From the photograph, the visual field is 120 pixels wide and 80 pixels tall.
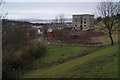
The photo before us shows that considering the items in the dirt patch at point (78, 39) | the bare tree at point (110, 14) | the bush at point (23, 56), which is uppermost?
the bare tree at point (110, 14)

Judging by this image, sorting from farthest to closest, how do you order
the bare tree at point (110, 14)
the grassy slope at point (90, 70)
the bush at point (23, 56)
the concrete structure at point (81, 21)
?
the concrete structure at point (81, 21)
the bare tree at point (110, 14)
the bush at point (23, 56)
the grassy slope at point (90, 70)

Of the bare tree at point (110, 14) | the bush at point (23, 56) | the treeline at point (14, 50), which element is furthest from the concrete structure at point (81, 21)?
the treeline at point (14, 50)

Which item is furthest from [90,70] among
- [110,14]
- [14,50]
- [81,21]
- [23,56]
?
[81,21]

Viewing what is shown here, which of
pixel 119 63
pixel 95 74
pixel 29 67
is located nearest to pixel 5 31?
pixel 29 67

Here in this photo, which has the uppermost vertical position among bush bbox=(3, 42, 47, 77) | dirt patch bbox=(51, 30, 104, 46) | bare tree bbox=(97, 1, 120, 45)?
bare tree bbox=(97, 1, 120, 45)

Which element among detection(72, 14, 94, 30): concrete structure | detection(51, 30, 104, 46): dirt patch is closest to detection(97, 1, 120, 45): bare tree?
detection(51, 30, 104, 46): dirt patch

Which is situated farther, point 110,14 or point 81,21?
point 81,21

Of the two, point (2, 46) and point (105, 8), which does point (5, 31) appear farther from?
point (105, 8)

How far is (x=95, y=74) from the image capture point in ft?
20.2

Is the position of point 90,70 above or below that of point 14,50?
below

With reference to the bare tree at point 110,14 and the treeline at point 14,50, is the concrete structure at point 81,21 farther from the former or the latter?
the treeline at point 14,50

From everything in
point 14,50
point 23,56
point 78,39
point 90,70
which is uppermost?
point 78,39

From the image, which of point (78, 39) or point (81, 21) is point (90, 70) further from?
point (81, 21)

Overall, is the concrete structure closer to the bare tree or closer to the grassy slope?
the bare tree
